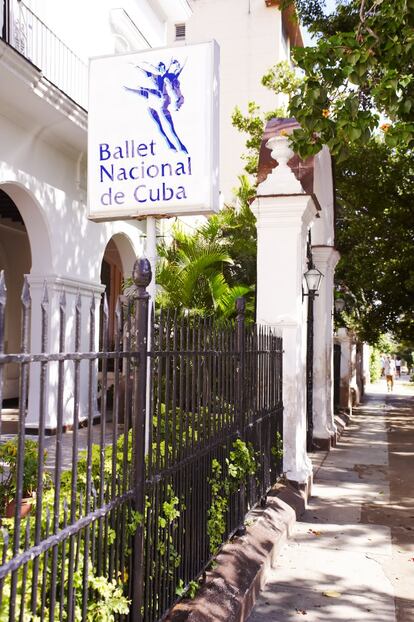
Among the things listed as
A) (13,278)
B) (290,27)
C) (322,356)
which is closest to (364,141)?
(322,356)

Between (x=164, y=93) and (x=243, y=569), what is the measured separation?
3.35m

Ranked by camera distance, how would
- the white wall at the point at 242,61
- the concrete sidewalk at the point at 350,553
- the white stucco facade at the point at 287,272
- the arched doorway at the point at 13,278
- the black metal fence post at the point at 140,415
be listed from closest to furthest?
the black metal fence post at the point at 140,415 < the concrete sidewalk at the point at 350,553 < the white stucco facade at the point at 287,272 < the arched doorway at the point at 13,278 < the white wall at the point at 242,61

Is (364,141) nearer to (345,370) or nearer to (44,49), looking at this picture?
(44,49)

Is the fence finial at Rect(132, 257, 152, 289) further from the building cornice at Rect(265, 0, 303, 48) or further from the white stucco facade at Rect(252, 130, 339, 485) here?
the building cornice at Rect(265, 0, 303, 48)

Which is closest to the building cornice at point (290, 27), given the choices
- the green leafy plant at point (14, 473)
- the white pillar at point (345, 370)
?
the white pillar at point (345, 370)

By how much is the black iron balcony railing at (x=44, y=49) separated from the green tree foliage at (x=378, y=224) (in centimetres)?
717

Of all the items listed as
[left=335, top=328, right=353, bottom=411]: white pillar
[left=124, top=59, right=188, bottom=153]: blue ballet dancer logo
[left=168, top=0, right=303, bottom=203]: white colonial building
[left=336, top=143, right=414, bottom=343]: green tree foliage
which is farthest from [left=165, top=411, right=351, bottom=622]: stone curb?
[left=168, top=0, right=303, bottom=203]: white colonial building

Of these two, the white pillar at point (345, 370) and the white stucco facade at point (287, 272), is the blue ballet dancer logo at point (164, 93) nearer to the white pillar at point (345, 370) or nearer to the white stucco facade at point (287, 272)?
the white stucco facade at point (287, 272)

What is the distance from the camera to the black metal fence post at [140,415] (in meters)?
2.96

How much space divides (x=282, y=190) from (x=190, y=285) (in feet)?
13.6

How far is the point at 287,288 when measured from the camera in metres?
6.94

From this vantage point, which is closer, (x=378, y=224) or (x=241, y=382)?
(x=241, y=382)

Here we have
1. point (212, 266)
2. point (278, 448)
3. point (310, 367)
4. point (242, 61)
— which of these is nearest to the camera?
point (278, 448)

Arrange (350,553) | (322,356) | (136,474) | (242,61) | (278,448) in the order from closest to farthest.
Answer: (136,474) → (350,553) → (278,448) → (322,356) → (242,61)
